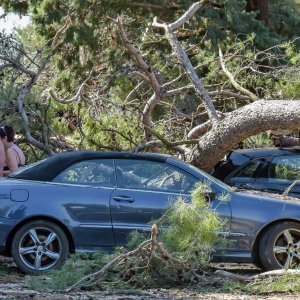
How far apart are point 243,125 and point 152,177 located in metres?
2.73

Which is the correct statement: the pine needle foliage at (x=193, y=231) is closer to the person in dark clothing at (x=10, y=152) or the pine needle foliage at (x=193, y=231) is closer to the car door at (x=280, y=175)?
the car door at (x=280, y=175)

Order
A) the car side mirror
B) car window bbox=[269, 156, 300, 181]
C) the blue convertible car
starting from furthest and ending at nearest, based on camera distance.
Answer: car window bbox=[269, 156, 300, 181] → the blue convertible car → the car side mirror

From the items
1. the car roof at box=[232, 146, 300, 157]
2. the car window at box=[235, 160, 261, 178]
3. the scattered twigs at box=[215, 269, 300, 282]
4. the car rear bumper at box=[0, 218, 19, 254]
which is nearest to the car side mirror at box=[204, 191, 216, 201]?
the scattered twigs at box=[215, 269, 300, 282]

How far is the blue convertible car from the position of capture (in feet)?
31.4

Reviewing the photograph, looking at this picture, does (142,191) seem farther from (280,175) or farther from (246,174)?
(280,175)

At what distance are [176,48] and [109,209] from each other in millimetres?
4542

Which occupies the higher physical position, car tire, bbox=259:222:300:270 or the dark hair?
the dark hair

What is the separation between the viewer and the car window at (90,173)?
992 cm

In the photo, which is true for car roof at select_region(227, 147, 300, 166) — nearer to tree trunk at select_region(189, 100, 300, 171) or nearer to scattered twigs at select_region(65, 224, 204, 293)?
tree trunk at select_region(189, 100, 300, 171)

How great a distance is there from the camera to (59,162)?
33.1 feet

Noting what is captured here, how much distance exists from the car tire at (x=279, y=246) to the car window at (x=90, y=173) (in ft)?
6.27

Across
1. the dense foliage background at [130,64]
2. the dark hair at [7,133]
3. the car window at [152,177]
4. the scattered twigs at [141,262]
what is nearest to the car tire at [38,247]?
the car window at [152,177]

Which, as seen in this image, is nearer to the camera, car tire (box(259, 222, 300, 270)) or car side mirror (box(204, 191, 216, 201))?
car side mirror (box(204, 191, 216, 201))

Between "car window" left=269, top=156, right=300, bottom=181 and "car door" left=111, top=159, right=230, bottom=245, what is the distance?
2288mm
